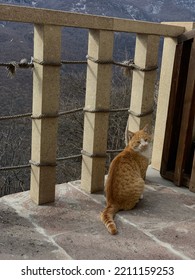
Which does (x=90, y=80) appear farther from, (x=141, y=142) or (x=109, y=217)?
(x=109, y=217)

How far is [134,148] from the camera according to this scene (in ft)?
8.69

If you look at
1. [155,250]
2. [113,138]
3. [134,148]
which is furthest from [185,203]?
[113,138]

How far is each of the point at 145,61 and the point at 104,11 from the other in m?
14.3

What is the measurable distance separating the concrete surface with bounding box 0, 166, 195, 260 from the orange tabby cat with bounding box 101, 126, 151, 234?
2.4 inches

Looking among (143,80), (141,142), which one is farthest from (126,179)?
→ (143,80)

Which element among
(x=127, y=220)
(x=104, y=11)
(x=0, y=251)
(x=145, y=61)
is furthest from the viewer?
(x=104, y=11)

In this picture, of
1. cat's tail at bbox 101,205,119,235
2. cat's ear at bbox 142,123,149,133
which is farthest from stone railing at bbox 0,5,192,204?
cat's tail at bbox 101,205,119,235

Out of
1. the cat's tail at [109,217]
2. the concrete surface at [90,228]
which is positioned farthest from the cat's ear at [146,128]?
the cat's tail at [109,217]

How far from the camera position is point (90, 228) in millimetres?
2248

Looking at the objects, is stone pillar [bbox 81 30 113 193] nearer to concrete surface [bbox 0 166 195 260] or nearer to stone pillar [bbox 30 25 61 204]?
concrete surface [bbox 0 166 195 260]

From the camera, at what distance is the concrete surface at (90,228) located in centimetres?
199

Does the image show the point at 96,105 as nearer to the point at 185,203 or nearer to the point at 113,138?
the point at 185,203

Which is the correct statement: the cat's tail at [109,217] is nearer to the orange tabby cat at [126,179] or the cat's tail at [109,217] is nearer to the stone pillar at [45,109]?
the orange tabby cat at [126,179]

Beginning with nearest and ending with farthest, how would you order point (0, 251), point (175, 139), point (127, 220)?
point (0, 251) < point (127, 220) < point (175, 139)
